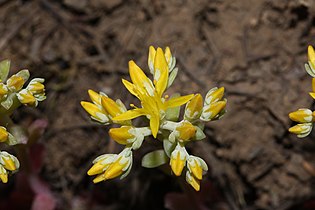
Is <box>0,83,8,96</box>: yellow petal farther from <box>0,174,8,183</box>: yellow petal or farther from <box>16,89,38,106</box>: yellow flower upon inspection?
<box>0,174,8,183</box>: yellow petal

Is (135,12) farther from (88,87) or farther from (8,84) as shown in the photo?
(8,84)

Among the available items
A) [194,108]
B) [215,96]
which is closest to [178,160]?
[194,108]

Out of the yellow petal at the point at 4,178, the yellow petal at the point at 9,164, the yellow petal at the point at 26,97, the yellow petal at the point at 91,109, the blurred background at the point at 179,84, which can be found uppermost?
the yellow petal at the point at 26,97

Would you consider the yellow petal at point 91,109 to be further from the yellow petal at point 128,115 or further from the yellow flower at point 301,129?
the yellow flower at point 301,129

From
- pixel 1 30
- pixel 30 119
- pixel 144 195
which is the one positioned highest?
pixel 1 30

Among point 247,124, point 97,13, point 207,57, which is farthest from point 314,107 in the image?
point 97,13

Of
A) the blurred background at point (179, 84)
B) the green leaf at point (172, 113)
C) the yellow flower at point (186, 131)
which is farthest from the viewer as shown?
the blurred background at point (179, 84)

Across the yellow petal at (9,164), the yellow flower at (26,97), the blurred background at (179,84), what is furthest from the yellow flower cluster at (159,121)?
the blurred background at (179,84)
